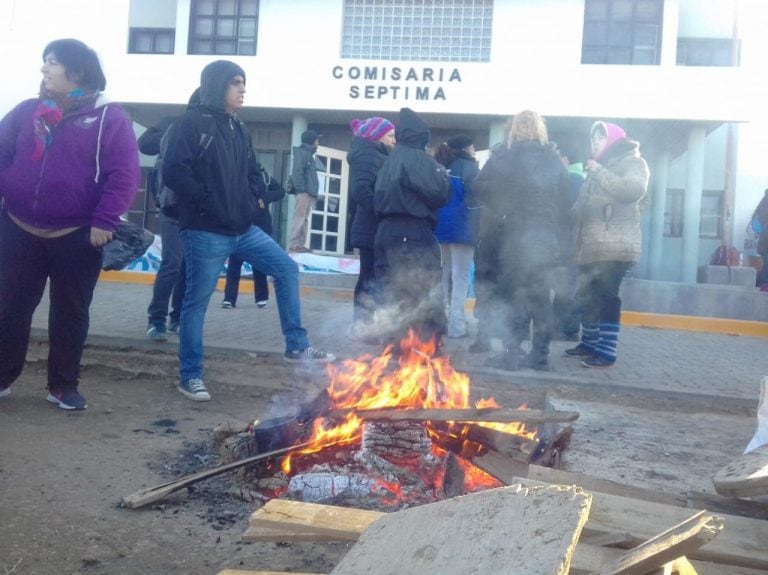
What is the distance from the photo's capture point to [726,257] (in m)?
15.7

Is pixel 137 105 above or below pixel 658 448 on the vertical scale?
above

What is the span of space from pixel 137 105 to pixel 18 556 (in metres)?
15.5

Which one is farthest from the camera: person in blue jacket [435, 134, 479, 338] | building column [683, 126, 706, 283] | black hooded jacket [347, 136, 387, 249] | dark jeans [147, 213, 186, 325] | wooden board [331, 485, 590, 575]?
building column [683, 126, 706, 283]

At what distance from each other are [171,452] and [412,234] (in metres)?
2.78

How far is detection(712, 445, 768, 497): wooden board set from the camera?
253 cm

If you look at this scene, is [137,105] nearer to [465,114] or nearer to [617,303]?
[465,114]

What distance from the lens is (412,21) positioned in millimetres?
15945

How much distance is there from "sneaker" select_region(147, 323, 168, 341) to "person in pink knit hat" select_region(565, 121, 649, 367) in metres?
3.51

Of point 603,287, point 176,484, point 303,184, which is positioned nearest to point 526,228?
point 603,287

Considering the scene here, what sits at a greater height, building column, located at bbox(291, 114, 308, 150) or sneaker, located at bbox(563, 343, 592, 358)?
building column, located at bbox(291, 114, 308, 150)

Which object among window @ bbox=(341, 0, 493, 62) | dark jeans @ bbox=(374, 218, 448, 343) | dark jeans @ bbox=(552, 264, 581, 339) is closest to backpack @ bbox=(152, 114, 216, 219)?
dark jeans @ bbox=(374, 218, 448, 343)

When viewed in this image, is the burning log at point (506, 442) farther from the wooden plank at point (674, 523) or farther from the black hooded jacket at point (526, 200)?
the black hooded jacket at point (526, 200)

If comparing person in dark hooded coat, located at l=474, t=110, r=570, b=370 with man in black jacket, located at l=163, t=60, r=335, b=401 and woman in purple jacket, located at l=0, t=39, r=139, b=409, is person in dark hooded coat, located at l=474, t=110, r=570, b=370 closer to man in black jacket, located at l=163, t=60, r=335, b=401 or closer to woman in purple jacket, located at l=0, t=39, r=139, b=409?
man in black jacket, located at l=163, t=60, r=335, b=401

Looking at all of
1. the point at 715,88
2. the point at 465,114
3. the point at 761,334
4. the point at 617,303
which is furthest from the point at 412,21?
the point at 617,303
